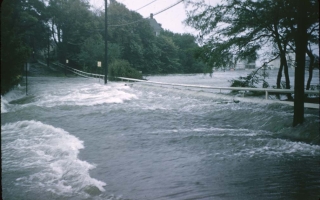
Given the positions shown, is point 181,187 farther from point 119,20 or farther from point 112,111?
point 119,20

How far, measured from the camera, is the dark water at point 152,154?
4.01 metres

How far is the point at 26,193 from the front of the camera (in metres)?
3.66

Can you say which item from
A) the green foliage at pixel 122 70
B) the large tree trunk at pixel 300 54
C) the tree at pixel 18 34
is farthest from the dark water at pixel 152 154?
the green foliage at pixel 122 70

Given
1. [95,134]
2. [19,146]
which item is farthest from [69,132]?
[19,146]

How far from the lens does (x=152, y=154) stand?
20.1 feet

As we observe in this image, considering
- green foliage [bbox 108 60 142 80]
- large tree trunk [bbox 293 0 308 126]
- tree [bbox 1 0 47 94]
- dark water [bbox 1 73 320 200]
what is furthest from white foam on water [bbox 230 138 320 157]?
green foliage [bbox 108 60 142 80]

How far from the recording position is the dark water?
4.01m

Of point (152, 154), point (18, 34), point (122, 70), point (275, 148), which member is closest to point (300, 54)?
point (275, 148)

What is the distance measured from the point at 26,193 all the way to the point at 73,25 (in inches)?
96.3

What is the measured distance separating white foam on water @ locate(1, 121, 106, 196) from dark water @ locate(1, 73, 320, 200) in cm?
1

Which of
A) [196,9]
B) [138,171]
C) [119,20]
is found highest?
[119,20]

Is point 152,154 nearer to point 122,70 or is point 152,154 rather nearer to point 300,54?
point 300,54

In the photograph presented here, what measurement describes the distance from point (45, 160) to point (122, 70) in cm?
2650

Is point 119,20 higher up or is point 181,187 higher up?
point 119,20
